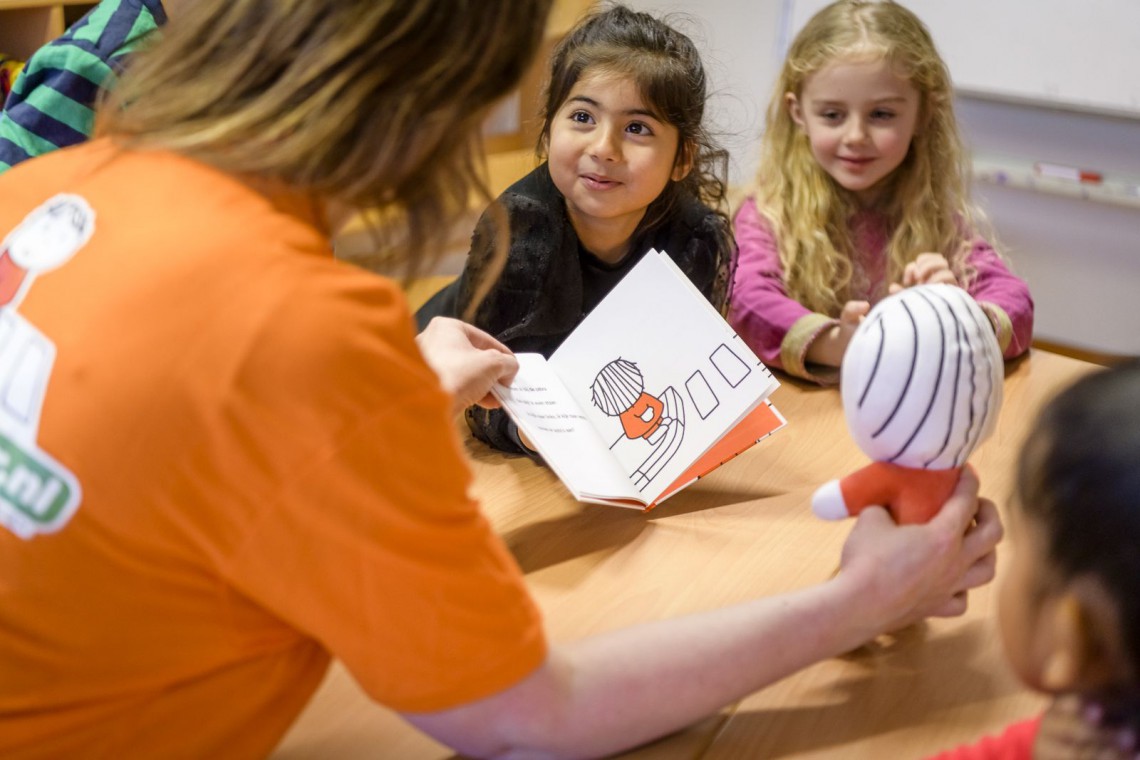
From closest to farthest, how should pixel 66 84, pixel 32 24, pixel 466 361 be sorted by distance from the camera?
pixel 466 361
pixel 66 84
pixel 32 24

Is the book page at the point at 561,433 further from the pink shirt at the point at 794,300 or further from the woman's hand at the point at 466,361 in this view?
the pink shirt at the point at 794,300

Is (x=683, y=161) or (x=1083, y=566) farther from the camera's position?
(x=683, y=161)

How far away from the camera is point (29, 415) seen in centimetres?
62

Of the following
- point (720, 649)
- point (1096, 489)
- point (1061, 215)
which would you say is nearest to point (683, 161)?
point (720, 649)

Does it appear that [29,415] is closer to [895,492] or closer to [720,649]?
[720,649]

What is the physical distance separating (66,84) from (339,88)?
838 millimetres

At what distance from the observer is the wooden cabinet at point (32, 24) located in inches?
90.1

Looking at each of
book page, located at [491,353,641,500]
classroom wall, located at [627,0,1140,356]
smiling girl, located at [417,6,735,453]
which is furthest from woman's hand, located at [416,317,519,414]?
classroom wall, located at [627,0,1140,356]

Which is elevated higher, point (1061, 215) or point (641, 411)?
point (641, 411)

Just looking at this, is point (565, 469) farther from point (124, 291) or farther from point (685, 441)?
point (124, 291)

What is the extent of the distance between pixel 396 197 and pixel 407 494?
0.21m

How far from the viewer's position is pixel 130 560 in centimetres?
63

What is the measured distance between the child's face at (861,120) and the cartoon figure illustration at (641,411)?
28.5 inches

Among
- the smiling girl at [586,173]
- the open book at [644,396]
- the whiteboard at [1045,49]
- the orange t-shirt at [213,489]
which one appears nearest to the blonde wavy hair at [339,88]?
the orange t-shirt at [213,489]
